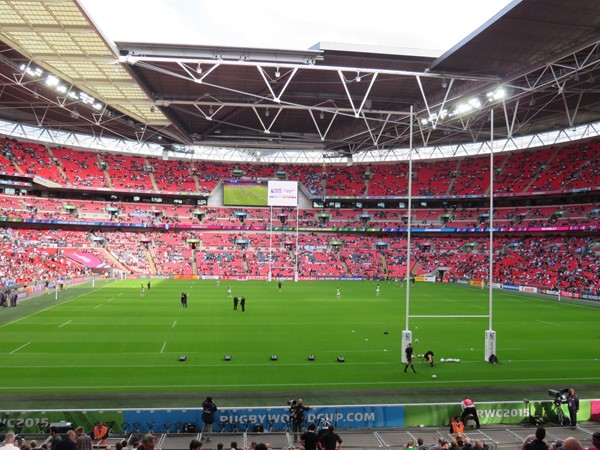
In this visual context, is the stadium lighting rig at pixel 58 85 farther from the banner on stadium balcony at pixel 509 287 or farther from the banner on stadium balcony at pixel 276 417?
the banner on stadium balcony at pixel 509 287

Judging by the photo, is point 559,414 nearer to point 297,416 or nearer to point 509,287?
point 297,416

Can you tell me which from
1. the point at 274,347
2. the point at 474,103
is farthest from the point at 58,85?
the point at 474,103

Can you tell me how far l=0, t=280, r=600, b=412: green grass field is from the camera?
1803cm

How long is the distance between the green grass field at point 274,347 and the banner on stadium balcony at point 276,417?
95.1 inches

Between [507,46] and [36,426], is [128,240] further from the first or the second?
[36,426]

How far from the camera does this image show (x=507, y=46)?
112 ft

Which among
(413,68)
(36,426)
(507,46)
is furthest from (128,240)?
(36,426)

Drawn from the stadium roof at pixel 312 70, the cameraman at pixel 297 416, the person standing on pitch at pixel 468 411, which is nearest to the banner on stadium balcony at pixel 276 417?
the cameraman at pixel 297 416

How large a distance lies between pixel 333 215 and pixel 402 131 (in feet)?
85.7

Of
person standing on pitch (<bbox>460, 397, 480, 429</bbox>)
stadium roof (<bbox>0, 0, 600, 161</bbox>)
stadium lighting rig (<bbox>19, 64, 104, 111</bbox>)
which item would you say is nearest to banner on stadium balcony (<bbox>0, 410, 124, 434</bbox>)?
person standing on pitch (<bbox>460, 397, 480, 429</bbox>)

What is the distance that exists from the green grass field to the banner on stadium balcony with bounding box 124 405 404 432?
2417 mm

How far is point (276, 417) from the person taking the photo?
13.7 metres

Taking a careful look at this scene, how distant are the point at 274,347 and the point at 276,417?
34.3 feet

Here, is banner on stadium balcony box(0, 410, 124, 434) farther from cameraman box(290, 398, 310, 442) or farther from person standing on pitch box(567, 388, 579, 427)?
person standing on pitch box(567, 388, 579, 427)
